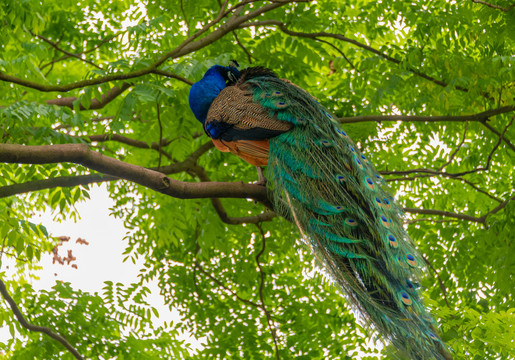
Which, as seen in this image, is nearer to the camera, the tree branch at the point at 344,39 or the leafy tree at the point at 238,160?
the leafy tree at the point at 238,160

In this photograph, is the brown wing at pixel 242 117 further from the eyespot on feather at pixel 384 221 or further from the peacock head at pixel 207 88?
the eyespot on feather at pixel 384 221

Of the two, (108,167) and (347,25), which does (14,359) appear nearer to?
(108,167)

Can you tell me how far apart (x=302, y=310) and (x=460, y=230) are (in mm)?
1849

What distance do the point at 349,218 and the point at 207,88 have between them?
6.09 ft

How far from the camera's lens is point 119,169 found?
324 centimetres

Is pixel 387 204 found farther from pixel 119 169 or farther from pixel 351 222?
pixel 119 169

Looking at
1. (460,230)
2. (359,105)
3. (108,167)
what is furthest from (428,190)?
(108,167)

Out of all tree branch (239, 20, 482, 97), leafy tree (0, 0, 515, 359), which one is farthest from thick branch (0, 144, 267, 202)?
tree branch (239, 20, 482, 97)

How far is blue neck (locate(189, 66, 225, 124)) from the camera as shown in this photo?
182 inches

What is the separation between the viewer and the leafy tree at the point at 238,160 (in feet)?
13.7

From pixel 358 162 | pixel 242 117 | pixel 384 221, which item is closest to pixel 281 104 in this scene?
pixel 242 117

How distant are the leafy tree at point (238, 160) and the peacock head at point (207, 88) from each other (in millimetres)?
172

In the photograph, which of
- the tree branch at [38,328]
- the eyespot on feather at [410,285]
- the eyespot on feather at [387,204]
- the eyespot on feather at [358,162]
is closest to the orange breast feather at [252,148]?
the eyespot on feather at [358,162]

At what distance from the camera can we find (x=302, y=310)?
623cm
